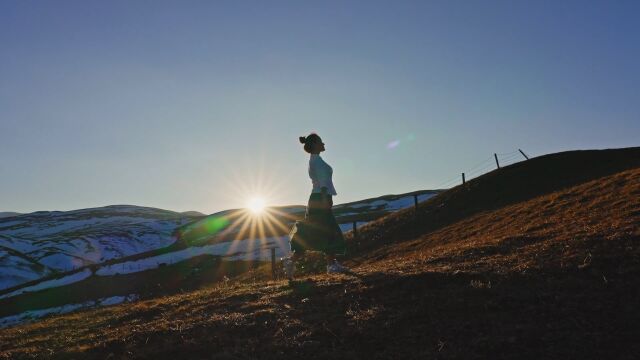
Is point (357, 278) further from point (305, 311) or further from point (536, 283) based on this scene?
point (536, 283)

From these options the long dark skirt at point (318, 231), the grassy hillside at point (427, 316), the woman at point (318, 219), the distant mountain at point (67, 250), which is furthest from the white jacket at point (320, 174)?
the distant mountain at point (67, 250)

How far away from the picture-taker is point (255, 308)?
11148 mm

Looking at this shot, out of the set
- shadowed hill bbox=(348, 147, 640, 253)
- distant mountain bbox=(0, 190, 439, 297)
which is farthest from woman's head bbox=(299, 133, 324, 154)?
distant mountain bbox=(0, 190, 439, 297)

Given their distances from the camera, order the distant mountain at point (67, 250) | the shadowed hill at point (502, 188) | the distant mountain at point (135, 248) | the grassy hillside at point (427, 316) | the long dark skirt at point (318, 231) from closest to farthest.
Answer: the grassy hillside at point (427, 316) < the long dark skirt at point (318, 231) < the shadowed hill at point (502, 188) < the distant mountain at point (135, 248) < the distant mountain at point (67, 250)

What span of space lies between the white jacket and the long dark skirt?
21 centimetres

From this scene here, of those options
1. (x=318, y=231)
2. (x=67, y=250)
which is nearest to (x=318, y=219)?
(x=318, y=231)

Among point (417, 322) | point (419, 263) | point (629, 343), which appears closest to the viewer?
point (629, 343)

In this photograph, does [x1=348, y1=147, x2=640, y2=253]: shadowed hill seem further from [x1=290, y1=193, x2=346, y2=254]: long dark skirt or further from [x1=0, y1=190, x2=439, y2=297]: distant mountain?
[x1=290, y1=193, x2=346, y2=254]: long dark skirt

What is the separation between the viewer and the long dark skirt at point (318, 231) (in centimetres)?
1449

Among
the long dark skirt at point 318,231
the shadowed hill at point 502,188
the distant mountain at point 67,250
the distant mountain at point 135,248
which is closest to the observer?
the long dark skirt at point 318,231

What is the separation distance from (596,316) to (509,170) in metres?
47.7

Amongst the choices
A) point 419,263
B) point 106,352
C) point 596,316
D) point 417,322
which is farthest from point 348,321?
point 419,263

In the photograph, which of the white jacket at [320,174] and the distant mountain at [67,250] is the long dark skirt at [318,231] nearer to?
the white jacket at [320,174]

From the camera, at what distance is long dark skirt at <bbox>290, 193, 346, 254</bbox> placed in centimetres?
1449
